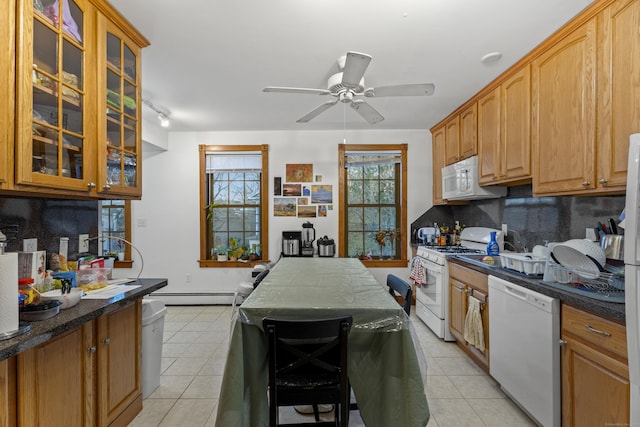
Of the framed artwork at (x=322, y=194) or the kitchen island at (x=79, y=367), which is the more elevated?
the framed artwork at (x=322, y=194)

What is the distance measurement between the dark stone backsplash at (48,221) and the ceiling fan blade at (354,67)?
76.1 inches

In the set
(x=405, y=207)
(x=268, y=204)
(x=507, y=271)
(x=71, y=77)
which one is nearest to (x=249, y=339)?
(x=71, y=77)

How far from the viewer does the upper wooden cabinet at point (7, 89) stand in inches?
46.8

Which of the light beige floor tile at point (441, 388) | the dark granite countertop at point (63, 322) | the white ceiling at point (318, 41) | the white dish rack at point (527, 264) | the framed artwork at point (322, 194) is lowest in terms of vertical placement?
the light beige floor tile at point (441, 388)

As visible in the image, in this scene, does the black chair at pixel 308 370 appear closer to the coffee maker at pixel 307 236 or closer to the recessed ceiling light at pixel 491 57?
the recessed ceiling light at pixel 491 57

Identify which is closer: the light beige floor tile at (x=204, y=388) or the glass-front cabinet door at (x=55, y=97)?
the glass-front cabinet door at (x=55, y=97)

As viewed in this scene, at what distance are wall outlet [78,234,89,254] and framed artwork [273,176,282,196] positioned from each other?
2.47m

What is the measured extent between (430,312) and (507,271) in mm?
1393

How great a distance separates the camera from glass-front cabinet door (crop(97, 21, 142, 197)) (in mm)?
1740

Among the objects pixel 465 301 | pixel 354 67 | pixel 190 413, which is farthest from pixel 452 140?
pixel 190 413

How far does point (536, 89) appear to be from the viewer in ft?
7.37

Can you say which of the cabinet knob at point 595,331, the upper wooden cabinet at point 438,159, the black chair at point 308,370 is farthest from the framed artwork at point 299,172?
the cabinet knob at point 595,331

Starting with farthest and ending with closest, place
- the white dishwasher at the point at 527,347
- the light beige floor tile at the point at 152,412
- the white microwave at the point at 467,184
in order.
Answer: the white microwave at the point at 467,184 → the light beige floor tile at the point at 152,412 → the white dishwasher at the point at 527,347

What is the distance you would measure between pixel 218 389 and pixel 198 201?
272cm
